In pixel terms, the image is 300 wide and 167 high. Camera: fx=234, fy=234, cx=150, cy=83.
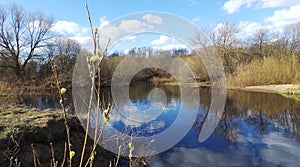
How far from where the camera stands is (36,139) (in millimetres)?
3611

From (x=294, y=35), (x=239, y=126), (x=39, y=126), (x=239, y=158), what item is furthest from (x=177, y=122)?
(x=294, y=35)

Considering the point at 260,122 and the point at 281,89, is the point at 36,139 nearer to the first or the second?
the point at 260,122

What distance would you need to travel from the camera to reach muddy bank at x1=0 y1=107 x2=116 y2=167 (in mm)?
3113

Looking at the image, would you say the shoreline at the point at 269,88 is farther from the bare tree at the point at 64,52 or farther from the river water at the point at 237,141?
the bare tree at the point at 64,52

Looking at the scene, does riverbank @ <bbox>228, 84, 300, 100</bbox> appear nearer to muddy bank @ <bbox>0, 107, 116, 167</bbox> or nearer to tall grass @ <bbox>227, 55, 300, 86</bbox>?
tall grass @ <bbox>227, 55, 300, 86</bbox>

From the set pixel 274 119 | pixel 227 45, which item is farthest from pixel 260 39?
pixel 274 119

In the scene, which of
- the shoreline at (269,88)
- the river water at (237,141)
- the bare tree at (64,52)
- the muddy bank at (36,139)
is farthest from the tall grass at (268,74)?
the muddy bank at (36,139)

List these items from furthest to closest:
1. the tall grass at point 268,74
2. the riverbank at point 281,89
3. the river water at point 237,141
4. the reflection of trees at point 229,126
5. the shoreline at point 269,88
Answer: the tall grass at point 268,74
the shoreline at point 269,88
the riverbank at point 281,89
the reflection of trees at point 229,126
the river water at point 237,141

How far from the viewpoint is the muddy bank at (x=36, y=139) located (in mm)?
3113

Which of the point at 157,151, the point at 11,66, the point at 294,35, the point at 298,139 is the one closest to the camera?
the point at 157,151

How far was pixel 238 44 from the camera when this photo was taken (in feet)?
63.7

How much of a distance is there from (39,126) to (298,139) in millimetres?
5121

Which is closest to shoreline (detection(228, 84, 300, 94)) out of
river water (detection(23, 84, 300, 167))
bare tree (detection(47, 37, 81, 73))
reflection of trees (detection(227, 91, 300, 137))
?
reflection of trees (detection(227, 91, 300, 137))

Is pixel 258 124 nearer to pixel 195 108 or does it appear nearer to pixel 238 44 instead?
pixel 195 108
